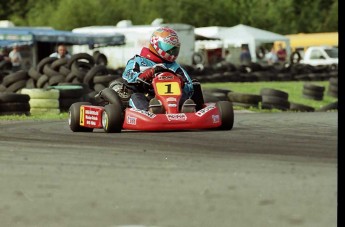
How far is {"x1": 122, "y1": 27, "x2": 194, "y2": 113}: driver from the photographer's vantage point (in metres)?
11.1

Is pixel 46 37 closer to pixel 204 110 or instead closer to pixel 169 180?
pixel 204 110

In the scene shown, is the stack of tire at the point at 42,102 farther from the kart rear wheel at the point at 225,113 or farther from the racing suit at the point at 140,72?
the kart rear wheel at the point at 225,113

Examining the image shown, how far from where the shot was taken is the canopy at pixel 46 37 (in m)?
29.5

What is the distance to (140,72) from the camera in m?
11.2

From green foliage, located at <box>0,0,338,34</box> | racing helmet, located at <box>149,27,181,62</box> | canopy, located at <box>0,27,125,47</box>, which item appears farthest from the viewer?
green foliage, located at <box>0,0,338,34</box>

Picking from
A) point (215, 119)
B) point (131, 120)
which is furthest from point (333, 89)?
point (131, 120)

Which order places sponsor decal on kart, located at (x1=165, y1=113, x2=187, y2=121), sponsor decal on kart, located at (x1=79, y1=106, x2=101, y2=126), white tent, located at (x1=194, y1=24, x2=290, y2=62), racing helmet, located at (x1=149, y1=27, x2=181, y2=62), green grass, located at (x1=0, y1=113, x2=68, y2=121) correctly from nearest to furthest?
sponsor decal on kart, located at (x1=165, y1=113, x2=187, y2=121), sponsor decal on kart, located at (x1=79, y1=106, x2=101, y2=126), racing helmet, located at (x1=149, y1=27, x2=181, y2=62), green grass, located at (x1=0, y1=113, x2=68, y2=121), white tent, located at (x1=194, y1=24, x2=290, y2=62)

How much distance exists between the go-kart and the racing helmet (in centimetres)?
34

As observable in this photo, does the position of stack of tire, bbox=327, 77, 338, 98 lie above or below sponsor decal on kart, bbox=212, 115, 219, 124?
below

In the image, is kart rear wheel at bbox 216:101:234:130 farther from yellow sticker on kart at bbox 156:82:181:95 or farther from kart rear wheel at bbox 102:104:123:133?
kart rear wheel at bbox 102:104:123:133

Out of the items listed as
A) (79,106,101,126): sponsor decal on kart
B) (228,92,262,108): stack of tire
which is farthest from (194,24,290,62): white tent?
(79,106,101,126): sponsor decal on kart

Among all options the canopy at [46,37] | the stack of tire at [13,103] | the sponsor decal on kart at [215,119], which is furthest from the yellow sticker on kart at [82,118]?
the canopy at [46,37]

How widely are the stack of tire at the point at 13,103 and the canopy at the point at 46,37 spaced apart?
15.2 meters

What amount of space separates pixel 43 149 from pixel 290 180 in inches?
111
